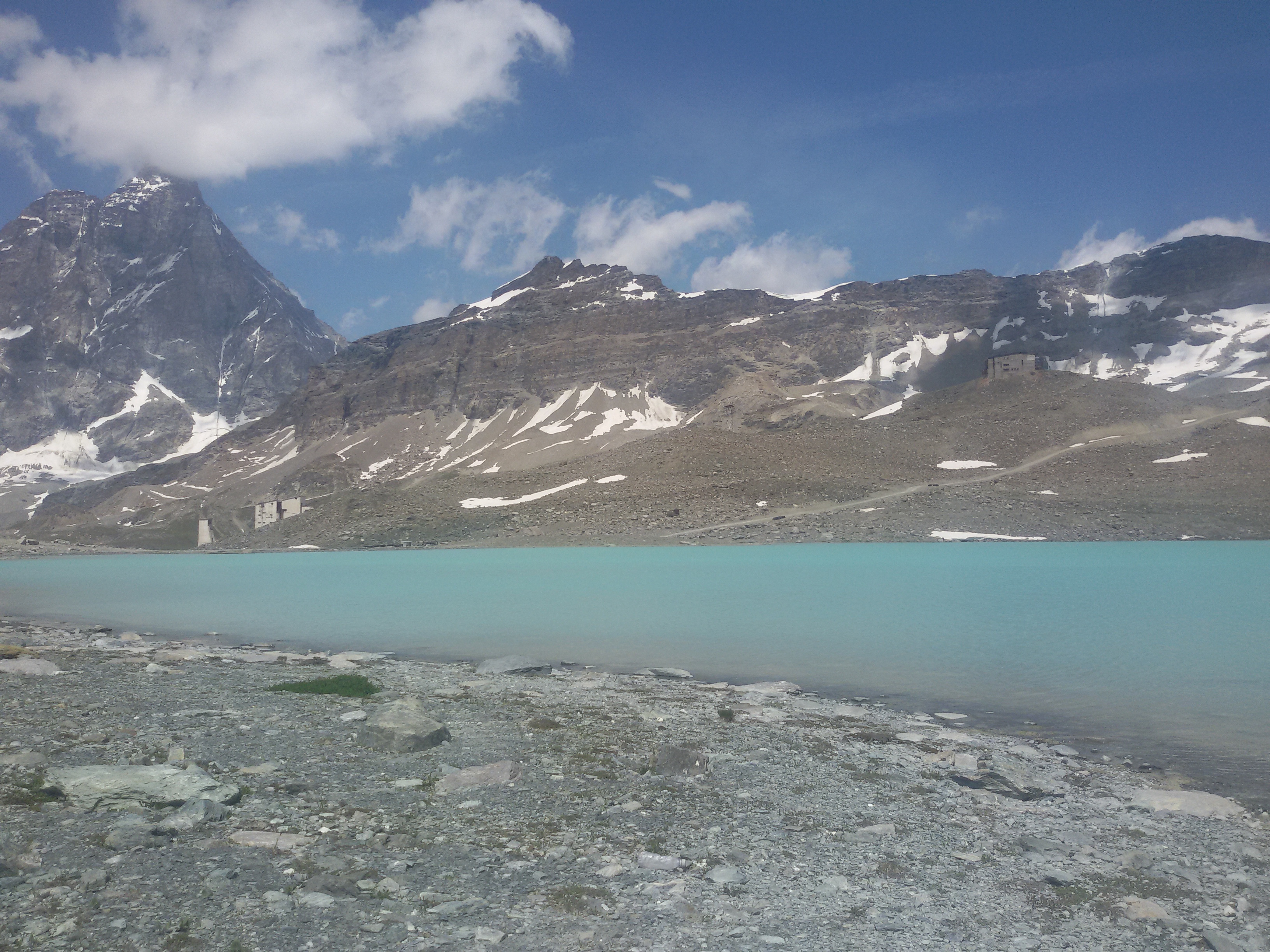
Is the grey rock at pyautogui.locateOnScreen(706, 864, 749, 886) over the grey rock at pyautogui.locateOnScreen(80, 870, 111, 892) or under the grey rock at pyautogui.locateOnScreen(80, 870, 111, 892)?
under

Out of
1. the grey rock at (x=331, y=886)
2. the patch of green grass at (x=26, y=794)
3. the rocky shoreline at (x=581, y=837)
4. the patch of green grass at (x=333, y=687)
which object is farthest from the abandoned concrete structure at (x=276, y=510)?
the grey rock at (x=331, y=886)

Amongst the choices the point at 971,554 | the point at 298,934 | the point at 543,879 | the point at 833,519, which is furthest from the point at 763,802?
the point at 833,519

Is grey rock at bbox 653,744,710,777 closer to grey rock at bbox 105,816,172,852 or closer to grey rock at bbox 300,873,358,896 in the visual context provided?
grey rock at bbox 300,873,358,896

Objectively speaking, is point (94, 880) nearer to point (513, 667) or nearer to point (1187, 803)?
point (1187, 803)

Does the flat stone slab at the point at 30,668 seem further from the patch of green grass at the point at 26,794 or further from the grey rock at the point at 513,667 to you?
the patch of green grass at the point at 26,794

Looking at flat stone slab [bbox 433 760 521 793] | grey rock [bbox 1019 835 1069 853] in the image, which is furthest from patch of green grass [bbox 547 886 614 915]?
grey rock [bbox 1019 835 1069 853]

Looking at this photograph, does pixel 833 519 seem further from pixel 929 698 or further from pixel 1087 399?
pixel 929 698
